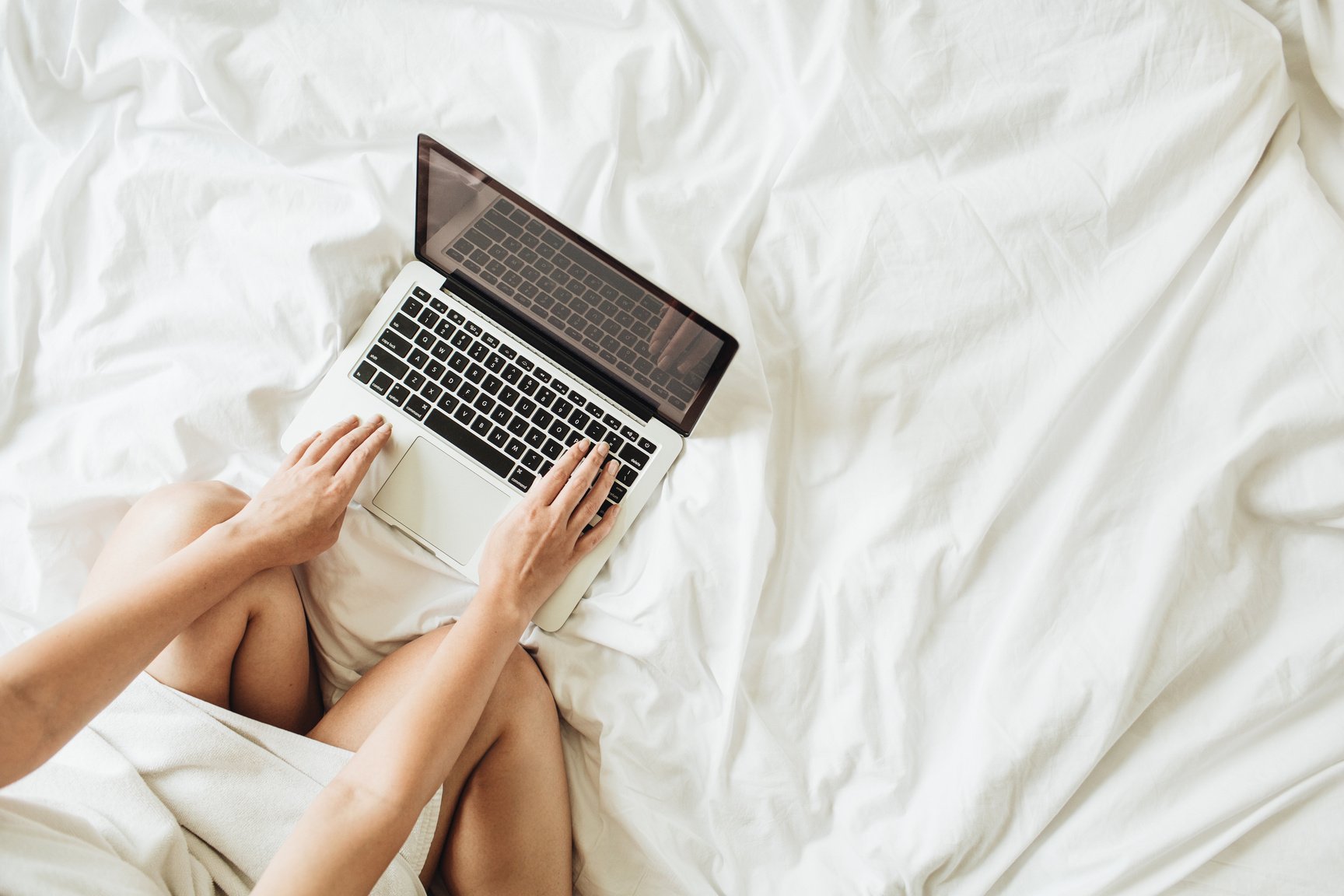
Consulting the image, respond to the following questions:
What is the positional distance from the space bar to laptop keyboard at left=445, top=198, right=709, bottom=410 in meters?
0.14

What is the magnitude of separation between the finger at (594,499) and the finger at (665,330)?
0.43 feet

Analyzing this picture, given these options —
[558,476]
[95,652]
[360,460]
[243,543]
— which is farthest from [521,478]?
[95,652]

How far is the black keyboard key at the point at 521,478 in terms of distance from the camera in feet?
2.93

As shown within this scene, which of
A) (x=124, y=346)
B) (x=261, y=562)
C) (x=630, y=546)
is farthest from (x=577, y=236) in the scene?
(x=124, y=346)

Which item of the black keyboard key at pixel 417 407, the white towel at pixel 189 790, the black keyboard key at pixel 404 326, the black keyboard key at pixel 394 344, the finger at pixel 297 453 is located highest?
the black keyboard key at pixel 404 326

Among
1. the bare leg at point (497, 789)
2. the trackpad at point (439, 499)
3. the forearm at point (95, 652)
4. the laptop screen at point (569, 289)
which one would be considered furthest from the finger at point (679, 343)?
the forearm at point (95, 652)

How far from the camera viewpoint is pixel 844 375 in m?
0.89

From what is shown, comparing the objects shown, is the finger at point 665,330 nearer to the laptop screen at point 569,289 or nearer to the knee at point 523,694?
the laptop screen at point 569,289

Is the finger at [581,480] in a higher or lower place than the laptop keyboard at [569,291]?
lower

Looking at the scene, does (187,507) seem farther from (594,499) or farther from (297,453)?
(594,499)

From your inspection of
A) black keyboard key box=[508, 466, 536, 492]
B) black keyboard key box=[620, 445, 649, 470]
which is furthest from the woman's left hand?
black keyboard key box=[620, 445, 649, 470]

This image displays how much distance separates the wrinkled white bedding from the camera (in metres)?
0.80

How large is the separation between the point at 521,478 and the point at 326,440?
202 mm

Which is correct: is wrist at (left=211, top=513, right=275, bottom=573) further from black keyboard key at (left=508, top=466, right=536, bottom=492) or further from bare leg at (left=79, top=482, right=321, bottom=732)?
black keyboard key at (left=508, top=466, right=536, bottom=492)
